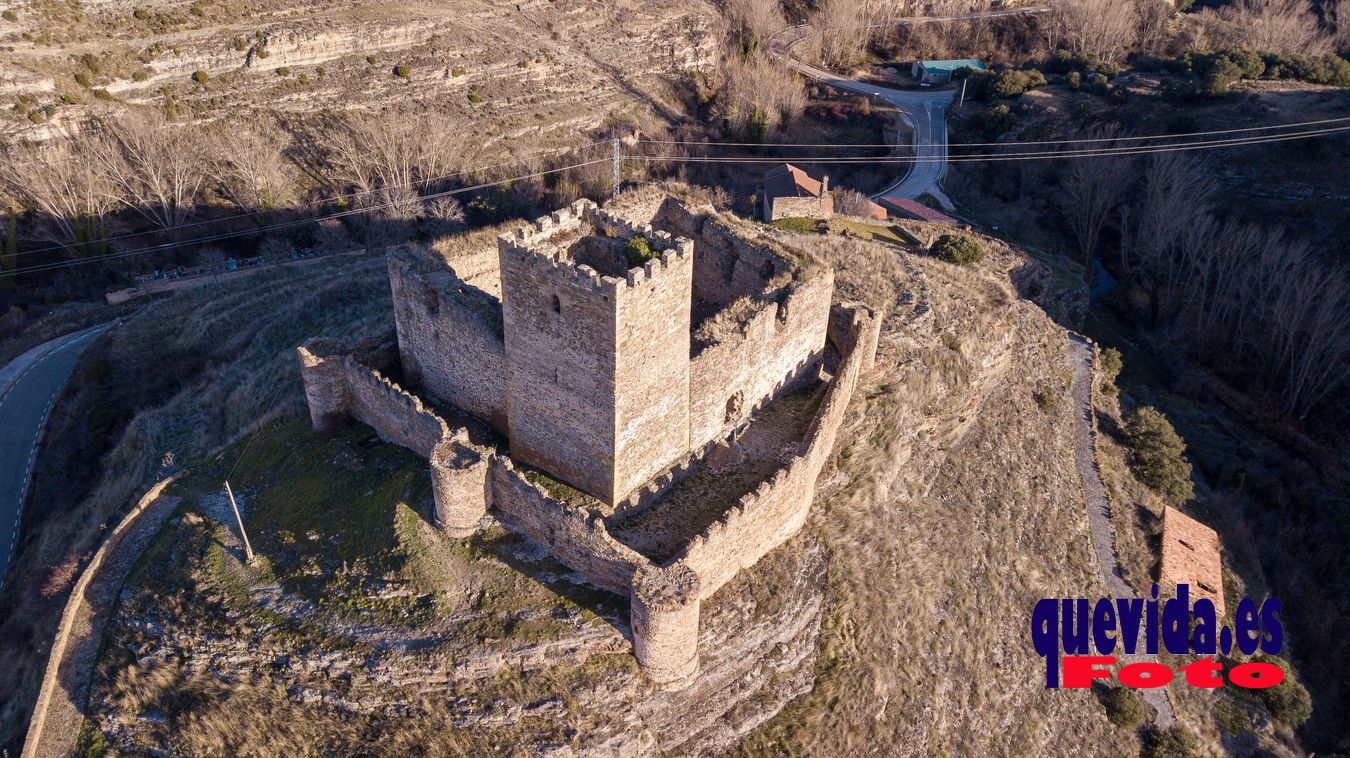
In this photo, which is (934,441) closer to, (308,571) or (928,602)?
(928,602)

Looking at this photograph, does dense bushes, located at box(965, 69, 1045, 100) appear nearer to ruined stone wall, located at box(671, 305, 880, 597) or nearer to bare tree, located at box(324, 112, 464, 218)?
bare tree, located at box(324, 112, 464, 218)

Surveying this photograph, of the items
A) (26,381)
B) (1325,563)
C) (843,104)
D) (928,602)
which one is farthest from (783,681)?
(843,104)

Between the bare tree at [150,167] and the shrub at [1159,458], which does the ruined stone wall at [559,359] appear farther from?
the bare tree at [150,167]

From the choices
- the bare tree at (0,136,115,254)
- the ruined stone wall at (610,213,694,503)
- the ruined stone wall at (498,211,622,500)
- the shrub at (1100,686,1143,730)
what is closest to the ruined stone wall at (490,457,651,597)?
the ruined stone wall at (498,211,622,500)

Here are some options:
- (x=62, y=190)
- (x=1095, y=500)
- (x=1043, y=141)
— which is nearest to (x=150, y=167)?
(x=62, y=190)

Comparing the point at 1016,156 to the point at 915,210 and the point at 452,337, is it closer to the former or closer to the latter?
the point at 915,210

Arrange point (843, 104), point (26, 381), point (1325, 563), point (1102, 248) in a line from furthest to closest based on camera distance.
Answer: point (843, 104) → point (1102, 248) → point (26, 381) → point (1325, 563)
